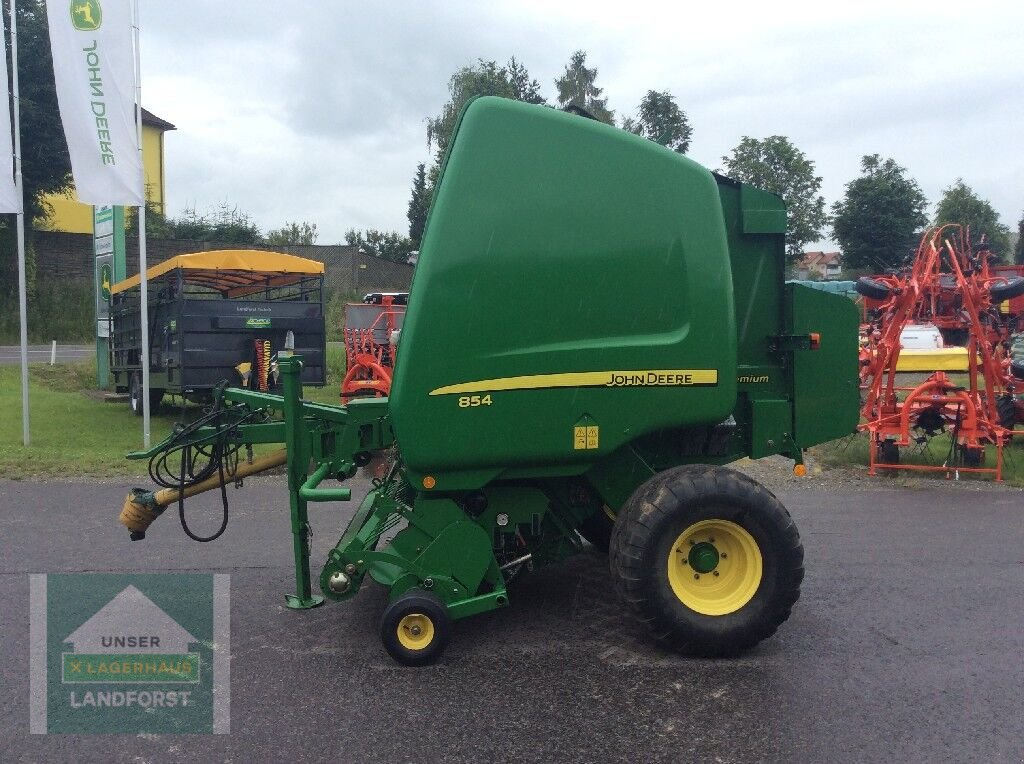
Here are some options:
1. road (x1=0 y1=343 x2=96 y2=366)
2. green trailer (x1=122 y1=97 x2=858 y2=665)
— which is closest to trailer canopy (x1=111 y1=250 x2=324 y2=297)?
green trailer (x1=122 y1=97 x2=858 y2=665)

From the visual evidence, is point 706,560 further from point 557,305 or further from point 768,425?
point 557,305

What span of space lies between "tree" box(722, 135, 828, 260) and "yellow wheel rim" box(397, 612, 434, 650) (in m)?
49.0

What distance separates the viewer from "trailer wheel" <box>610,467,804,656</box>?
13.8 feet

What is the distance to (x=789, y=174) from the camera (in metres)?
51.2

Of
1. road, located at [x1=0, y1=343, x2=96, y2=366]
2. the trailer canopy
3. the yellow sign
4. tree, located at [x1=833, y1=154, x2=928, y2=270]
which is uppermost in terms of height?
tree, located at [x1=833, y1=154, x2=928, y2=270]

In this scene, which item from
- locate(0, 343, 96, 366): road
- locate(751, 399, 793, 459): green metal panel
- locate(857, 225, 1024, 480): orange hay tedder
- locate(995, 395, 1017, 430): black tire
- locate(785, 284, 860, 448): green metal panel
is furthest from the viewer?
locate(0, 343, 96, 366): road

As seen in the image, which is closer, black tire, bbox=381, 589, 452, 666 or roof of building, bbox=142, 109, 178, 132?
black tire, bbox=381, 589, 452, 666

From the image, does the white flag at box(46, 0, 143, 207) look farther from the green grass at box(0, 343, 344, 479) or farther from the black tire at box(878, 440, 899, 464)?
the black tire at box(878, 440, 899, 464)

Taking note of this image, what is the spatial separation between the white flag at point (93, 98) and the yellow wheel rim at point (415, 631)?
7421 mm

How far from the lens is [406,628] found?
165 inches

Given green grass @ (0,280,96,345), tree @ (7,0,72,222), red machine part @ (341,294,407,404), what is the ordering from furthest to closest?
green grass @ (0,280,96,345) → tree @ (7,0,72,222) → red machine part @ (341,294,407,404)

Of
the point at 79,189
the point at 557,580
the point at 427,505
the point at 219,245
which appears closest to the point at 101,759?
the point at 427,505

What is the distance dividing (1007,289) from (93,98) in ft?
32.6

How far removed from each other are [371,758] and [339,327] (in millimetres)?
26859
